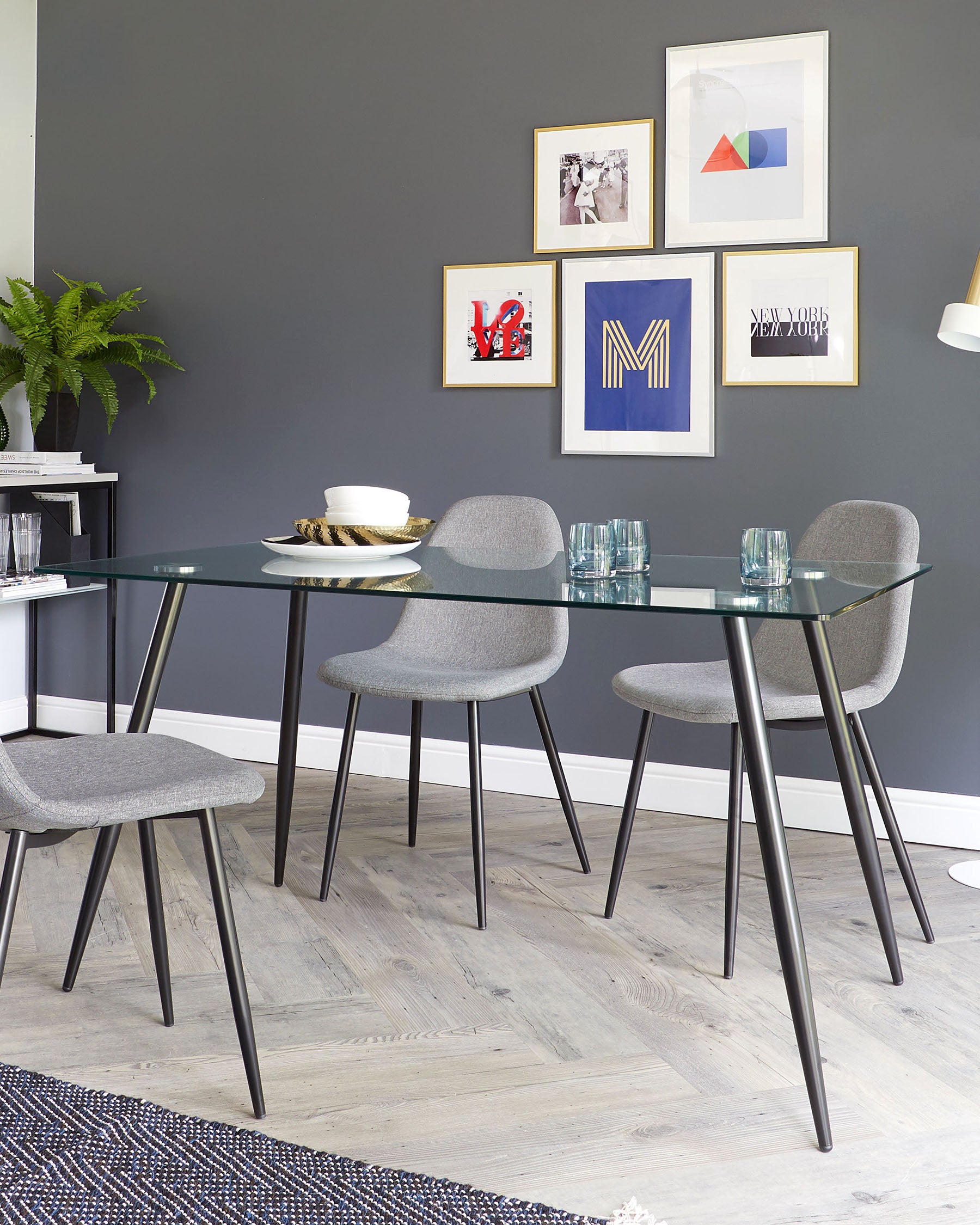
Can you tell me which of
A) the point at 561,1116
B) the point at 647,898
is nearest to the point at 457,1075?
the point at 561,1116

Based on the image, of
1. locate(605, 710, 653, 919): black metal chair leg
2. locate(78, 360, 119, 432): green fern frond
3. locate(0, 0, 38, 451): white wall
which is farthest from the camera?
locate(0, 0, 38, 451): white wall

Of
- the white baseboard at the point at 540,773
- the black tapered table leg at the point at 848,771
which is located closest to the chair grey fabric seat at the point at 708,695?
the black tapered table leg at the point at 848,771

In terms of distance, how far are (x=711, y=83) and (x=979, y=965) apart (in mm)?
2278

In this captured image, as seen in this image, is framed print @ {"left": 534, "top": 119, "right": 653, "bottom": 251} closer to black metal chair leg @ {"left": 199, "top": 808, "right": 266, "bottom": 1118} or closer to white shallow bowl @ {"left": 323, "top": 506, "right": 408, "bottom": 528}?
white shallow bowl @ {"left": 323, "top": 506, "right": 408, "bottom": 528}

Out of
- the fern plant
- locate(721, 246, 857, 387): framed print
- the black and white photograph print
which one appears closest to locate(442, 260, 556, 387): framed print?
the black and white photograph print

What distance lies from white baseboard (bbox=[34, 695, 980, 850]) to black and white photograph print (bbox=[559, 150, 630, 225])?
1.54 meters

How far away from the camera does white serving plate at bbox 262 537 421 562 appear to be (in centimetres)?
219

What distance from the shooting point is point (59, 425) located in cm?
366

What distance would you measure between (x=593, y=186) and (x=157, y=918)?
2280 mm

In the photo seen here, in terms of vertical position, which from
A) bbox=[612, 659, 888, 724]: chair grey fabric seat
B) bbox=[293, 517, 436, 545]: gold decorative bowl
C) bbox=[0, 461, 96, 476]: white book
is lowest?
bbox=[612, 659, 888, 724]: chair grey fabric seat

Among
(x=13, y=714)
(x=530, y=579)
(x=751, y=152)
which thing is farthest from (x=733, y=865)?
(x=13, y=714)

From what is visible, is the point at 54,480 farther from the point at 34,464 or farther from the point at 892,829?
the point at 892,829

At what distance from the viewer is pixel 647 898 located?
2.63 metres

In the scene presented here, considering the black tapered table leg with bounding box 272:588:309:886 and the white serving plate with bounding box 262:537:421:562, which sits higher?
the white serving plate with bounding box 262:537:421:562
